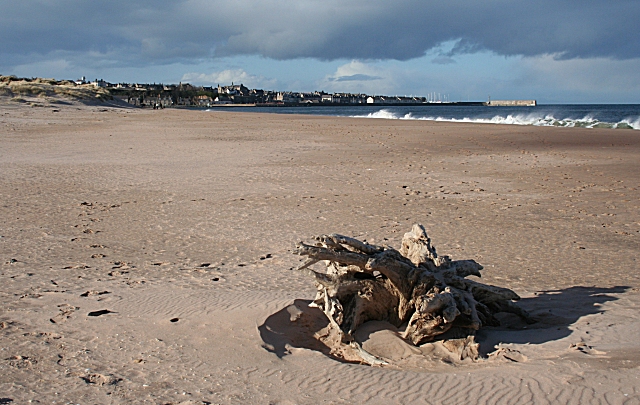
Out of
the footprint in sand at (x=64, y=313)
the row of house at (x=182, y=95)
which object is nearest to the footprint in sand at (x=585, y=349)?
the footprint in sand at (x=64, y=313)

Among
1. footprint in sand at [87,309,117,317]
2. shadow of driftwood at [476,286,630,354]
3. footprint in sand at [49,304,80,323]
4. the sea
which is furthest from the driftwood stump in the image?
the sea

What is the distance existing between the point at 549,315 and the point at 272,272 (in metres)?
2.99

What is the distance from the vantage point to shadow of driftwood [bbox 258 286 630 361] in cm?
488

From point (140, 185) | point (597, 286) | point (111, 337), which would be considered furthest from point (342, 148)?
point (111, 337)

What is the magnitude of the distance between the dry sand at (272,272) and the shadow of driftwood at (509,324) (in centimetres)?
2

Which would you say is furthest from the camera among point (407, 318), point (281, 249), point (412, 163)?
point (412, 163)

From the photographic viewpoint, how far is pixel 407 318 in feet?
17.1

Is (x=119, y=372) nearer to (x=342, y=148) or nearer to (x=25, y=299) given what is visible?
(x=25, y=299)

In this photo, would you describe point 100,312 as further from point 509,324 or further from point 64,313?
point 509,324

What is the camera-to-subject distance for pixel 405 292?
5117 millimetres

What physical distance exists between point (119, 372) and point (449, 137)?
2105 cm

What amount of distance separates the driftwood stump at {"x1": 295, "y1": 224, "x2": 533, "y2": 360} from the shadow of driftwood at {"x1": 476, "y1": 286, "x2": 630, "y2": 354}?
0.16 metres

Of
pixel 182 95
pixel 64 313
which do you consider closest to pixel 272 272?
pixel 64 313

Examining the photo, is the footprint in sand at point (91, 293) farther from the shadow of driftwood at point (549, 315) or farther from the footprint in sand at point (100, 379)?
the shadow of driftwood at point (549, 315)
